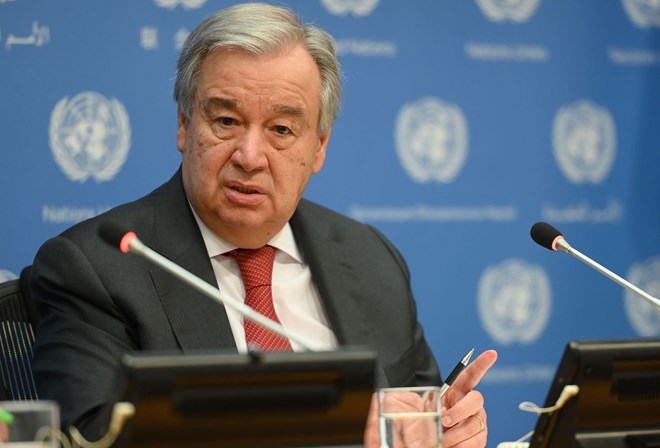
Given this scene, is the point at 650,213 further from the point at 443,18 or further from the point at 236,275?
the point at 236,275

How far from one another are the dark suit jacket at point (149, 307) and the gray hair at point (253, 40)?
11.7 inches

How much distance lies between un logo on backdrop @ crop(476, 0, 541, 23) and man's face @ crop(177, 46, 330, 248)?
1569mm

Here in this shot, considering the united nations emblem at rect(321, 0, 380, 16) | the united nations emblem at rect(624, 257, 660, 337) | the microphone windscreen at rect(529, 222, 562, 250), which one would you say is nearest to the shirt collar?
the microphone windscreen at rect(529, 222, 562, 250)

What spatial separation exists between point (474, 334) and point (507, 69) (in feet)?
3.56

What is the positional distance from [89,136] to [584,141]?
2.08 meters

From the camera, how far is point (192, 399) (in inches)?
62.4

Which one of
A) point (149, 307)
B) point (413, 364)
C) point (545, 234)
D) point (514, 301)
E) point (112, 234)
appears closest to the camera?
point (112, 234)

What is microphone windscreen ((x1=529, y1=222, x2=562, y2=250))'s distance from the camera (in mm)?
2475

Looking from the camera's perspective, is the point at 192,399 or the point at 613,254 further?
the point at 613,254

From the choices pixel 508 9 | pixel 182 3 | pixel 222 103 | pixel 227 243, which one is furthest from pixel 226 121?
pixel 508 9

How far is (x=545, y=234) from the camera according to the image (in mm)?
2492

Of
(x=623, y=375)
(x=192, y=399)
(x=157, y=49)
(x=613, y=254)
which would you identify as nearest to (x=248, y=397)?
(x=192, y=399)

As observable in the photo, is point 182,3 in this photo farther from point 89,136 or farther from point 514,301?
point 514,301

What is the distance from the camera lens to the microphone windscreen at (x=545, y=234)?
8.12 feet
